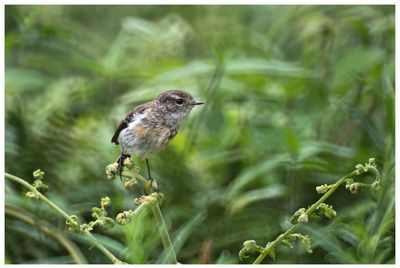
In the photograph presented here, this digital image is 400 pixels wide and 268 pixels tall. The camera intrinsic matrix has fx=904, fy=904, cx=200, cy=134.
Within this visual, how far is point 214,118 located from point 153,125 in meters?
1.73

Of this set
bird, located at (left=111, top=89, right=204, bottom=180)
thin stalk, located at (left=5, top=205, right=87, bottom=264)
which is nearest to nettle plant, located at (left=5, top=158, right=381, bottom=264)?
bird, located at (left=111, top=89, right=204, bottom=180)

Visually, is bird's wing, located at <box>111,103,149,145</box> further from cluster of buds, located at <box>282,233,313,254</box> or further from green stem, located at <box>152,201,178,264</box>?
cluster of buds, located at <box>282,233,313,254</box>

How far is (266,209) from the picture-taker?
163 inches

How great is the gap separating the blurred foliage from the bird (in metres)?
0.63

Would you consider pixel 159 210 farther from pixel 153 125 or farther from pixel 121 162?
pixel 153 125

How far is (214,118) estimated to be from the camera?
445cm

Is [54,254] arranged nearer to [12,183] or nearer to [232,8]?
[12,183]

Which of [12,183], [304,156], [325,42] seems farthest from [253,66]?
[12,183]

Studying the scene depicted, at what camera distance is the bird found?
264 cm

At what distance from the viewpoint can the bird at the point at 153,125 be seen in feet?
8.66

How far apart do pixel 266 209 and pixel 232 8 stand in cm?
190

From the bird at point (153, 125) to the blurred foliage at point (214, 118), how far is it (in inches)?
24.9

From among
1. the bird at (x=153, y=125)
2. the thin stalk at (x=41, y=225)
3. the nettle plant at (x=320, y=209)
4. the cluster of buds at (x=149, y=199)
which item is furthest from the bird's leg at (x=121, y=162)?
the thin stalk at (x=41, y=225)

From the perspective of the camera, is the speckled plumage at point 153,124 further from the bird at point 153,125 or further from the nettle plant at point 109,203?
the nettle plant at point 109,203
